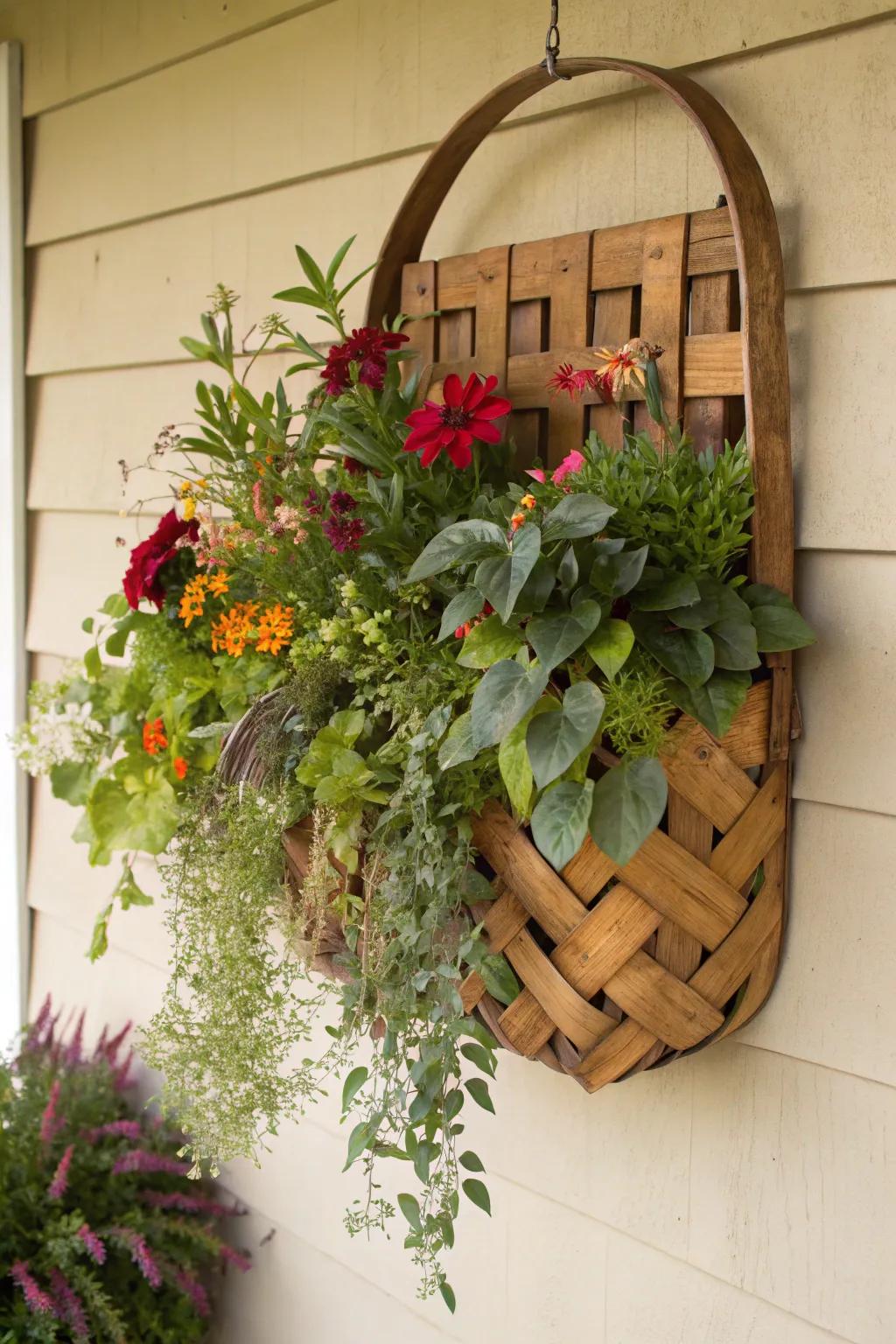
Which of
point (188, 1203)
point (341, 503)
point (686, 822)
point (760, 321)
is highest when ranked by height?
point (760, 321)

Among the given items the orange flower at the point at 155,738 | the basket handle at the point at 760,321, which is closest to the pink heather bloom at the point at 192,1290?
the orange flower at the point at 155,738

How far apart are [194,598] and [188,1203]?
887 millimetres

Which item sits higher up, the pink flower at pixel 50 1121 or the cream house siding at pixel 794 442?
the cream house siding at pixel 794 442

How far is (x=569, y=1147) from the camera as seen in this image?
119 cm

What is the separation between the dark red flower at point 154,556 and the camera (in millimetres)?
1249

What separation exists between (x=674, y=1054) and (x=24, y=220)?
1.68 meters

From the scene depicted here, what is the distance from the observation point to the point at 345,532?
101 cm

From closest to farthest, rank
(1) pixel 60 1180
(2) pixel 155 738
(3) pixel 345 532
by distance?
(3) pixel 345 532
(2) pixel 155 738
(1) pixel 60 1180

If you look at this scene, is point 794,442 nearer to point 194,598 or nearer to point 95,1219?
point 194,598

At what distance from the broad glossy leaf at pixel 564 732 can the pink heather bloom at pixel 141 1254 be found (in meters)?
1.05

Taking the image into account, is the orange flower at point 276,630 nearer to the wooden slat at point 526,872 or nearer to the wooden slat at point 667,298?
the wooden slat at point 526,872

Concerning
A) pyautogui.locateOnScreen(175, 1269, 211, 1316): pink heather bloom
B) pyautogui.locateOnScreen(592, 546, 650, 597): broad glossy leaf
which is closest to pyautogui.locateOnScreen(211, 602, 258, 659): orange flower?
pyautogui.locateOnScreen(592, 546, 650, 597): broad glossy leaf

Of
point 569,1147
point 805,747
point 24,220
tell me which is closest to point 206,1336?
point 569,1147

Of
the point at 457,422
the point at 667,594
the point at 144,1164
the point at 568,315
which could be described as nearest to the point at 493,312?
the point at 568,315
